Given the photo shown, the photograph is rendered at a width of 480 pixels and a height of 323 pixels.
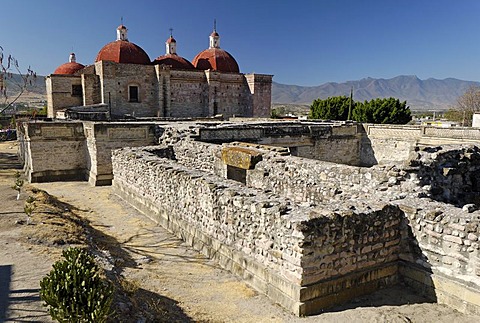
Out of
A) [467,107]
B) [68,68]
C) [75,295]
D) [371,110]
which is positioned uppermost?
[68,68]

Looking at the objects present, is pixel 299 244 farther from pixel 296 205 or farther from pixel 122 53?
pixel 122 53

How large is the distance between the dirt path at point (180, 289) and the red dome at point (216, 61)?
94.6 ft

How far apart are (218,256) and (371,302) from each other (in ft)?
9.22

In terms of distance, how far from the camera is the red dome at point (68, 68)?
107 ft

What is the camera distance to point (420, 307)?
209 inches

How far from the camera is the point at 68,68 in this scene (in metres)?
32.8

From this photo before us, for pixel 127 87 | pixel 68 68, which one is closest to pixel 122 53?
pixel 127 87

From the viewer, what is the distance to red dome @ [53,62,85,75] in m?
32.6

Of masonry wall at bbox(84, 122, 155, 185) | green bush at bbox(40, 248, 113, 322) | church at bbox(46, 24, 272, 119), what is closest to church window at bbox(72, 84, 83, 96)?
church at bbox(46, 24, 272, 119)

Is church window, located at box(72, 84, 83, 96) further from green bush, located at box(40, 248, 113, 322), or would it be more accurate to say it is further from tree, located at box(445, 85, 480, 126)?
tree, located at box(445, 85, 480, 126)

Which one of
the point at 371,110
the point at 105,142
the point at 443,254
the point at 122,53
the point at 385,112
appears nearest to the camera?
the point at 443,254

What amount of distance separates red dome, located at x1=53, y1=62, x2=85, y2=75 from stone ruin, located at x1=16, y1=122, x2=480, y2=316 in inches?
921

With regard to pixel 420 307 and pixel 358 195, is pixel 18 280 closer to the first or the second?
pixel 420 307

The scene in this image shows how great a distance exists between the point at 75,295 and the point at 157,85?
94.2ft
